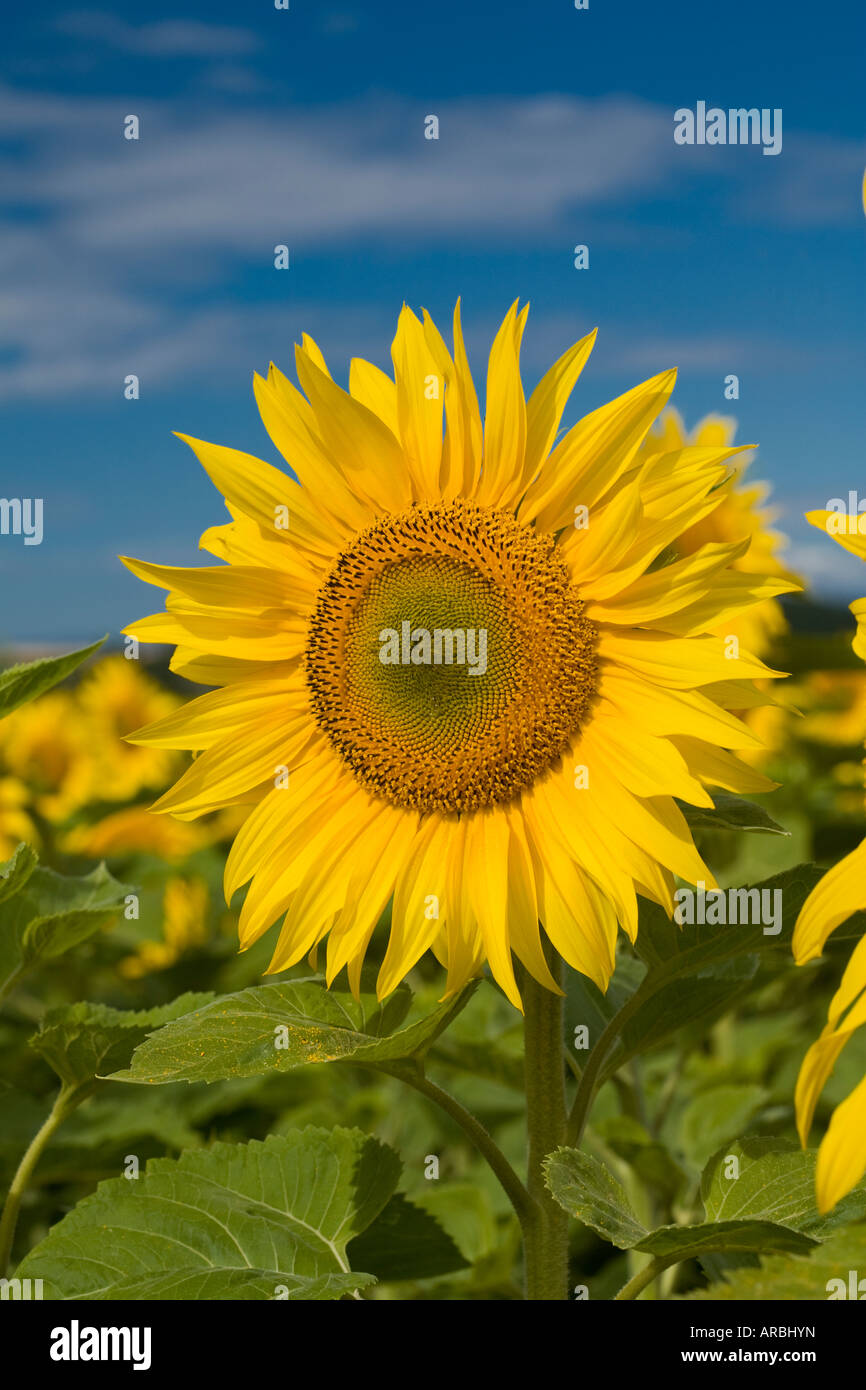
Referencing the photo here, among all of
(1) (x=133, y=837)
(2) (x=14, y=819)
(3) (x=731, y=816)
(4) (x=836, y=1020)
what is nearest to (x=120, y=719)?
(1) (x=133, y=837)

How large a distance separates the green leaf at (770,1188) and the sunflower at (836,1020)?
419 millimetres

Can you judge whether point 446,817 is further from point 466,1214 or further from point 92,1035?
point 466,1214

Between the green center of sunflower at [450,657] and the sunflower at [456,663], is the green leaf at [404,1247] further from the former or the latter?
the green center of sunflower at [450,657]

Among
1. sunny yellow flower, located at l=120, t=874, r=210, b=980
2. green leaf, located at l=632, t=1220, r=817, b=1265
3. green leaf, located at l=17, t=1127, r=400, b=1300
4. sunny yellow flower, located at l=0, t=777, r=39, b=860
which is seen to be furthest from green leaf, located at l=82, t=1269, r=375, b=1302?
sunny yellow flower, located at l=0, t=777, r=39, b=860

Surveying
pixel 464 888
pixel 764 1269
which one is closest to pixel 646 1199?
pixel 764 1269

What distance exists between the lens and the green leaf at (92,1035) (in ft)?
7.51

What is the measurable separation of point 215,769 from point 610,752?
2.10 ft

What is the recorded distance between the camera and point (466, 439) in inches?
81.3

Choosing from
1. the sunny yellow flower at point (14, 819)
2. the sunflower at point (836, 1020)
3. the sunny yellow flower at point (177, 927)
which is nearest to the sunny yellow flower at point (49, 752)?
the sunny yellow flower at point (14, 819)

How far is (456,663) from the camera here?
7.06 ft
